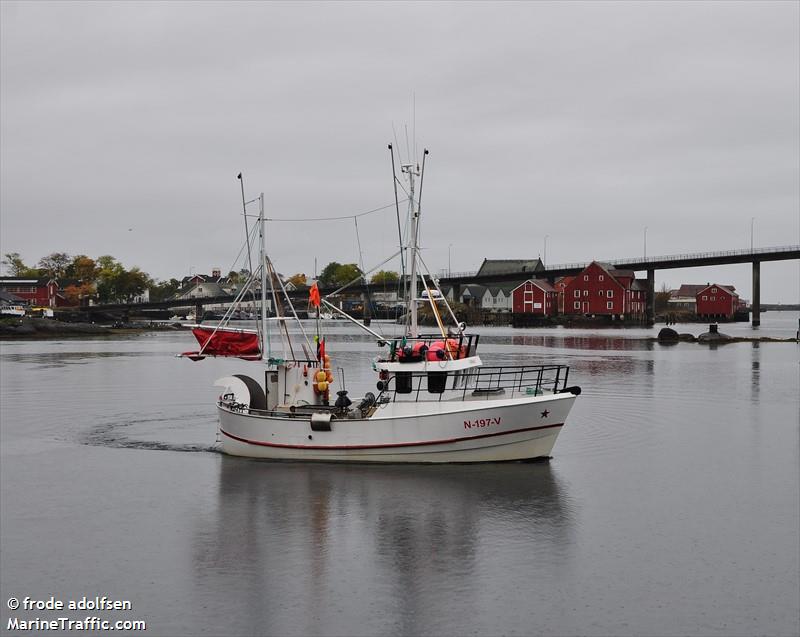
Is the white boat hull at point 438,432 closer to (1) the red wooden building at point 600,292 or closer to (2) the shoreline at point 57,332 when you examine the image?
(2) the shoreline at point 57,332

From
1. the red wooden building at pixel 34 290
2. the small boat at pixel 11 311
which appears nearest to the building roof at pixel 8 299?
the small boat at pixel 11 311

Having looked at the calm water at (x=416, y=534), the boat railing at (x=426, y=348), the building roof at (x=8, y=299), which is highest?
the building roof at (x=8, y=299)

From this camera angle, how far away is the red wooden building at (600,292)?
18212 centimetres

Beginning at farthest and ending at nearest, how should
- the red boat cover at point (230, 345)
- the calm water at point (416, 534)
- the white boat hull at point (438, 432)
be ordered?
the red boat cover at point (230, 345), the white boat hull at point (438, 432), the calm water at point (416, 534)

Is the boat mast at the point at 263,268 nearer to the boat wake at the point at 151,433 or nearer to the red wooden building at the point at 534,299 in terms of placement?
the boat wake at the point at 151,433

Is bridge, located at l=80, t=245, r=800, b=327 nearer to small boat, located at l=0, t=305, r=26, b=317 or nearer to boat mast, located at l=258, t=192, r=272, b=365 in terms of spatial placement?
small boat, located at l=0, t=305, r=26, b=317

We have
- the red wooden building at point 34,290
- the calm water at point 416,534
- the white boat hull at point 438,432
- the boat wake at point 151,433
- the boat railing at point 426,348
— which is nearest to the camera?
the calm water at point 416,534

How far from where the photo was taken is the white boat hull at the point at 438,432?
27.5 metres

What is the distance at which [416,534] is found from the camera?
21.8 meters

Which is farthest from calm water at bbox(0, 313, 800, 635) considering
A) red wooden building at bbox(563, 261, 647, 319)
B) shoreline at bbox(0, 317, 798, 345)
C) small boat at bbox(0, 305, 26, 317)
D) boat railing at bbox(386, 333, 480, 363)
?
red wooden building at bbox(563, 261, 647, 319)

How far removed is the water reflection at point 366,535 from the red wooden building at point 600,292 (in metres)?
158

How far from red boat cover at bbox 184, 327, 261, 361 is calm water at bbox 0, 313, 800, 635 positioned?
12.5 ft

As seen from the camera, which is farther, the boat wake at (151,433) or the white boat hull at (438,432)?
the boat wake at (151,433)

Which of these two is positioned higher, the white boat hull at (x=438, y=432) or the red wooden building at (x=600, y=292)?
the red wooden building at (x=600, y=292)
